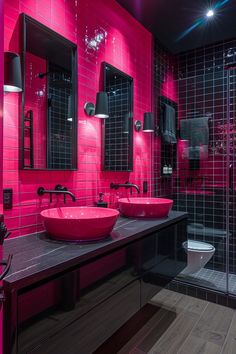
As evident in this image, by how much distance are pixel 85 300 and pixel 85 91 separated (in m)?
1.49

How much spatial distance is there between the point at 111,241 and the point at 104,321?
374 mm

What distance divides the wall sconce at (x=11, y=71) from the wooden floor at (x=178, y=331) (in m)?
1.84

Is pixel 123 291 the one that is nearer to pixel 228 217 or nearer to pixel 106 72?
pixel 106 72

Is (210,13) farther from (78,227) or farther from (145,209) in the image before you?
(78,227)

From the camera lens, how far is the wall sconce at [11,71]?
1.30m

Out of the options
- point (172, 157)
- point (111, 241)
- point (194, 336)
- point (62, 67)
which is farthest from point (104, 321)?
point (172, 157)

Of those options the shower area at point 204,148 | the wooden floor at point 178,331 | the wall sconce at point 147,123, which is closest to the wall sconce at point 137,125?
the wall sconce at point 147,123

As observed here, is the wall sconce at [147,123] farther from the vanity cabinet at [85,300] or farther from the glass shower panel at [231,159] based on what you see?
the vanity cabinet at [85,300]

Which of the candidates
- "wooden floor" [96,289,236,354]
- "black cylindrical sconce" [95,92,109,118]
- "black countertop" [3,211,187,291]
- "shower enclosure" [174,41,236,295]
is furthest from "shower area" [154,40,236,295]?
"black countertop" [3,211,187,291]

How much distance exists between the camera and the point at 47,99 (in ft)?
5.49

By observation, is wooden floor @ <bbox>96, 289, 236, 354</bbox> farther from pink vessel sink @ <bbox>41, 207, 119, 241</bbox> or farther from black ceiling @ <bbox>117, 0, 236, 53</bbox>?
black ceiling @ <bbox>117, 0, 236, 53</bbox>

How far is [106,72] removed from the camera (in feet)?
7.00

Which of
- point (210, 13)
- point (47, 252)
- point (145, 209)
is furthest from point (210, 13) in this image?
point (47, 252)

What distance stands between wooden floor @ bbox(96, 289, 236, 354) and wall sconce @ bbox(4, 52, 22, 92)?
6.05ft
